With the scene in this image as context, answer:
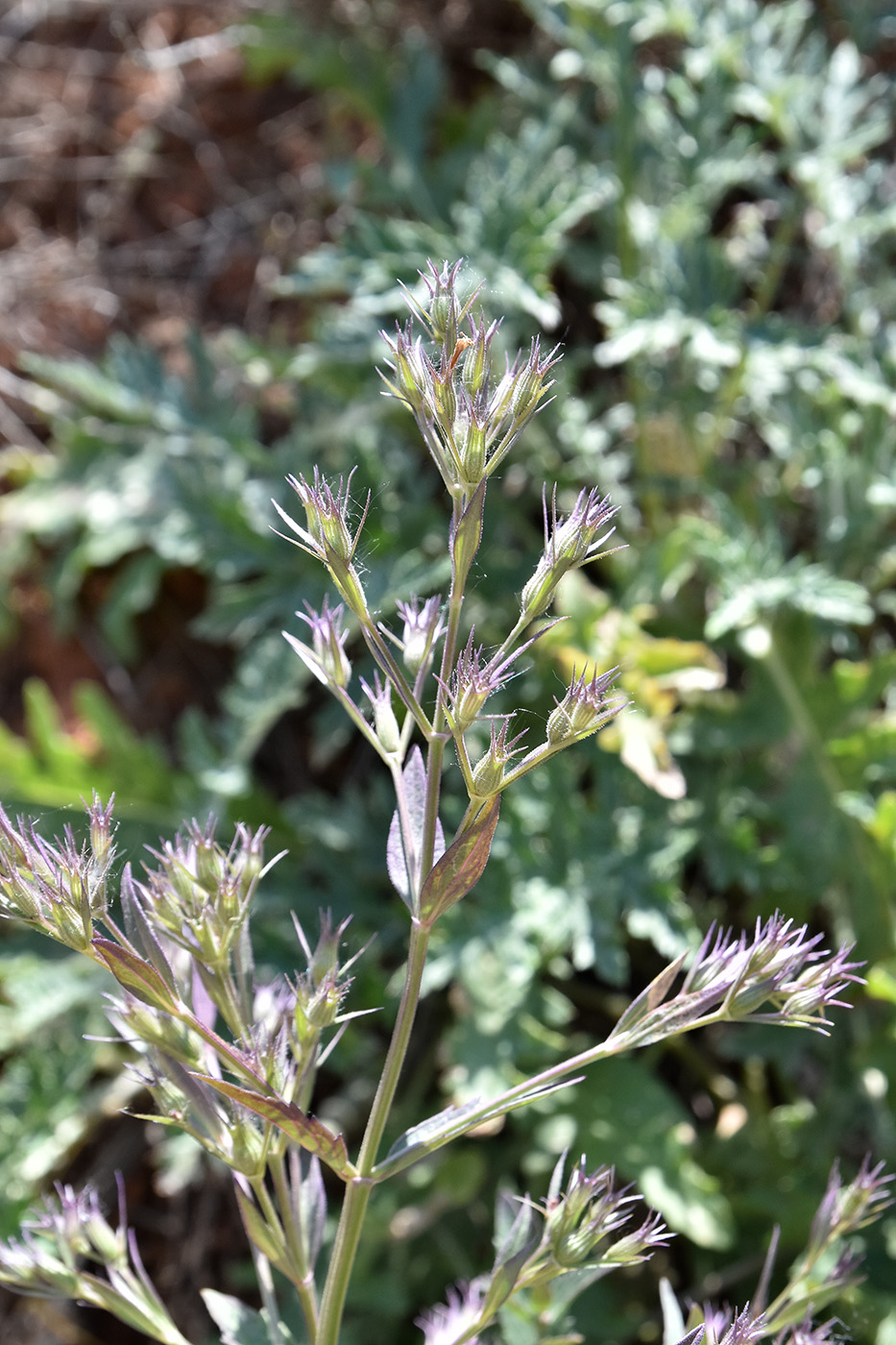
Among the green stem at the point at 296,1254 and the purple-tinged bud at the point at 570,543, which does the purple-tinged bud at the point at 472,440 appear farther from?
the green stem at the point at 296,1254

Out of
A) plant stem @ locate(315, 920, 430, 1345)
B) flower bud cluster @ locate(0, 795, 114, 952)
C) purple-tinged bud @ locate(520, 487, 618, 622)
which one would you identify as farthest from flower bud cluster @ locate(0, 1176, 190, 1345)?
purple-tinged bud @ locate(520, 487, 618, 622)

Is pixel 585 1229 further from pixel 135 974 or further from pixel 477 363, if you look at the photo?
pixel 477 363

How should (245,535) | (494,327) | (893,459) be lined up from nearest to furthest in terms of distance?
1. (494,327)
2. (893,459)
3. (245,535)

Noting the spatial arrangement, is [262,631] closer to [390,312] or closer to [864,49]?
[390,312]

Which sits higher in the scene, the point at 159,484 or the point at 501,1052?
the point at 159,484

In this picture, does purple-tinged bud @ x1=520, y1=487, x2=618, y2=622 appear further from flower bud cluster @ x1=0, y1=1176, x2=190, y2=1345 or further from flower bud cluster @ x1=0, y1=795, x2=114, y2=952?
flower bud cluster @ x1=0, y1=1176, x2=190, y2=1345

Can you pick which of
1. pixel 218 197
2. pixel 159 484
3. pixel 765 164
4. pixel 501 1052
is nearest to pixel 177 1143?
pixel 501 1052

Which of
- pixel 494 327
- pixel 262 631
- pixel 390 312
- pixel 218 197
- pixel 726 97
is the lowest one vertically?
pixel 262 631
